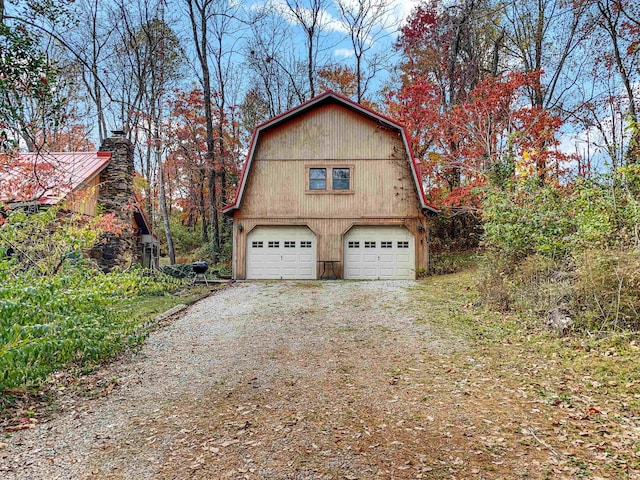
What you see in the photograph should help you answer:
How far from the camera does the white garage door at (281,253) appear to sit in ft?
49.0

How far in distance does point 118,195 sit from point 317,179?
6925 mm

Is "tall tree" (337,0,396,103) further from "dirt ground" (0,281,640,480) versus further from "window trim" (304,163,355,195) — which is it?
"dirt ground" (0,281,640,480)

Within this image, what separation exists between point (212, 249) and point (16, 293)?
1554 centimetres

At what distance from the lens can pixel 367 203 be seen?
1493 centimetres

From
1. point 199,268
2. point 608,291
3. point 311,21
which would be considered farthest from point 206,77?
point 608,291

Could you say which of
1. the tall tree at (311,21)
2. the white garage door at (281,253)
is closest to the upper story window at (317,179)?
the white garage door at (281,253)

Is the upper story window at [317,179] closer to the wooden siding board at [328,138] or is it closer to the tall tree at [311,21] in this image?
the wooden siding board at [328,138]

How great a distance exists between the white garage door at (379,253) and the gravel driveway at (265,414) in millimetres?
7434

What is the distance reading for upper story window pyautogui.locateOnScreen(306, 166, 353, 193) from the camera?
49.5 feet

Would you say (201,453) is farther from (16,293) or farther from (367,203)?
(367,203)

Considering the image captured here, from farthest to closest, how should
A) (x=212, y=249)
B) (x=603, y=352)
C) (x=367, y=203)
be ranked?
(x=212, y=249) < (x=367, y=203) < (x=603, y=352)

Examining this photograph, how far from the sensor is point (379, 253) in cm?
1493

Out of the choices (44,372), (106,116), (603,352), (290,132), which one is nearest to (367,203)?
(290,132)

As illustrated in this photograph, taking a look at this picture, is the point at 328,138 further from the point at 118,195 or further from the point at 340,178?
A: the point at 118,195
